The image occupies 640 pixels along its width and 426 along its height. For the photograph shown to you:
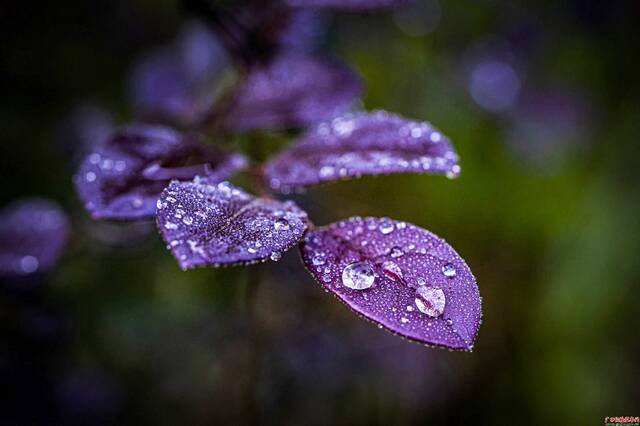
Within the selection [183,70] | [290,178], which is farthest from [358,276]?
[183,70]

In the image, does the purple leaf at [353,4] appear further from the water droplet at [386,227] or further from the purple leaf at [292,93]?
the water droplet at [386,227]

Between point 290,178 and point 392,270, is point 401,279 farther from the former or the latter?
point 290,178

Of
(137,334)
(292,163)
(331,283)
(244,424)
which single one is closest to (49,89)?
(137,334)

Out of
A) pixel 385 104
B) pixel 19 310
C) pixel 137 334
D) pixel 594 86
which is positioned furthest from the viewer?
pixel 594 86

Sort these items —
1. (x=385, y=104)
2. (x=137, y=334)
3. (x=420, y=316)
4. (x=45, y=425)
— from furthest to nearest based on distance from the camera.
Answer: (x=385, y=104), (x=137, y=334), (x=45, y=425), (x=420, y=316)

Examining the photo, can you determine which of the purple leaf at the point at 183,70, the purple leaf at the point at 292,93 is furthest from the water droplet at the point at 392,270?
the purple leaf at the point at 183,70

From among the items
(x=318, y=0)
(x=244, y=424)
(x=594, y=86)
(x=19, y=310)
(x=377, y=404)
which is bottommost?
(x=377, y=404)

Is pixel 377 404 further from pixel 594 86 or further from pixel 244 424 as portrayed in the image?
pixel 594 86
